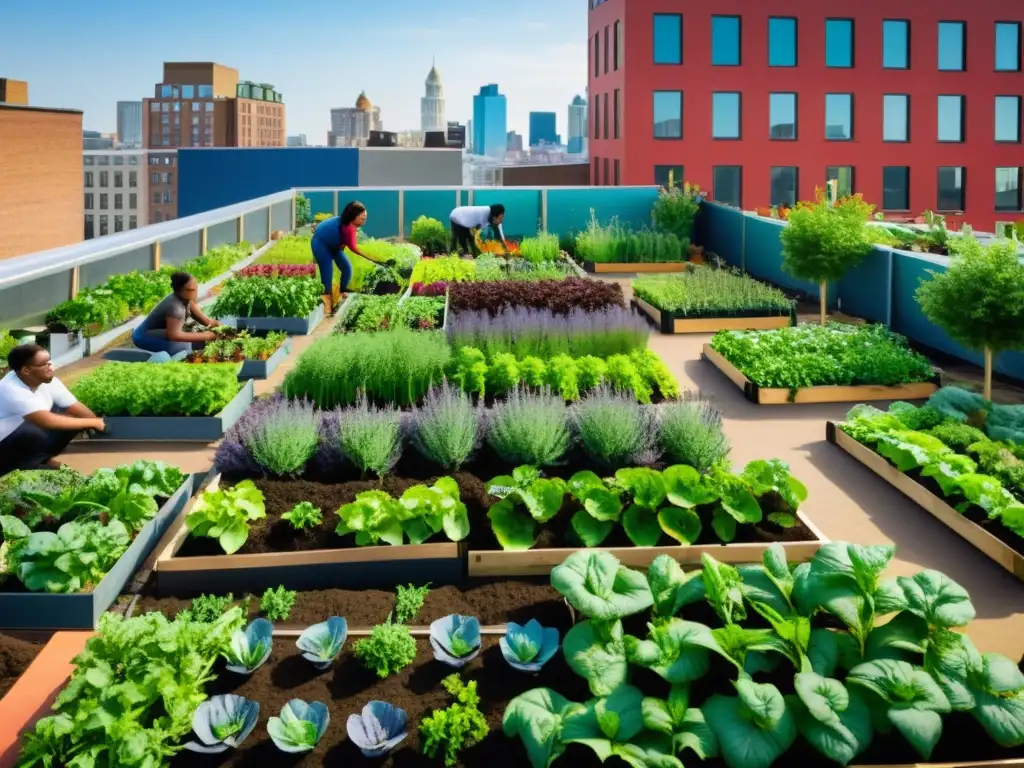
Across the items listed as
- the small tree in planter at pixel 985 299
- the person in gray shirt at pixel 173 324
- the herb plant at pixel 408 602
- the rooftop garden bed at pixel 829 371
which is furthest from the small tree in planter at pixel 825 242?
the herb plant at pixel 408 602

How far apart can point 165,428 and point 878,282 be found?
8478 mm

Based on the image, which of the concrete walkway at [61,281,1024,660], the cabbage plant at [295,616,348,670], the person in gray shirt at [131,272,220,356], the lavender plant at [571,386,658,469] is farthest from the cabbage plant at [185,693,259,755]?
the person in gray shirt at [131,272,220,356]

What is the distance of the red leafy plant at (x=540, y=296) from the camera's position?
38.8 feet

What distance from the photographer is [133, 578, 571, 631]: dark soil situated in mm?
4879

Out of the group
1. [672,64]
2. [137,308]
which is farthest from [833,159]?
[137,308]

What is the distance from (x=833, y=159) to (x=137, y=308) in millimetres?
30364

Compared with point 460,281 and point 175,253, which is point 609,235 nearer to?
point 460,281

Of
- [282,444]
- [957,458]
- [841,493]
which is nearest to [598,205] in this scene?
[841,493]

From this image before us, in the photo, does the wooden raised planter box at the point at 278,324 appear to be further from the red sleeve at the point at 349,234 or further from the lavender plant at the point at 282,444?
the lavender plant at the point at 282,444

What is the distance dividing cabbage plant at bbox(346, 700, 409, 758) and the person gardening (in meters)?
9.59

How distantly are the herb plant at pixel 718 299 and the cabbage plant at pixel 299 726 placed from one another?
945 centimetres

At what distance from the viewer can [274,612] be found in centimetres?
495

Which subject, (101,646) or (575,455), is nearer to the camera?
(101,646)

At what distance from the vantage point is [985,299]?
8.05 metres
